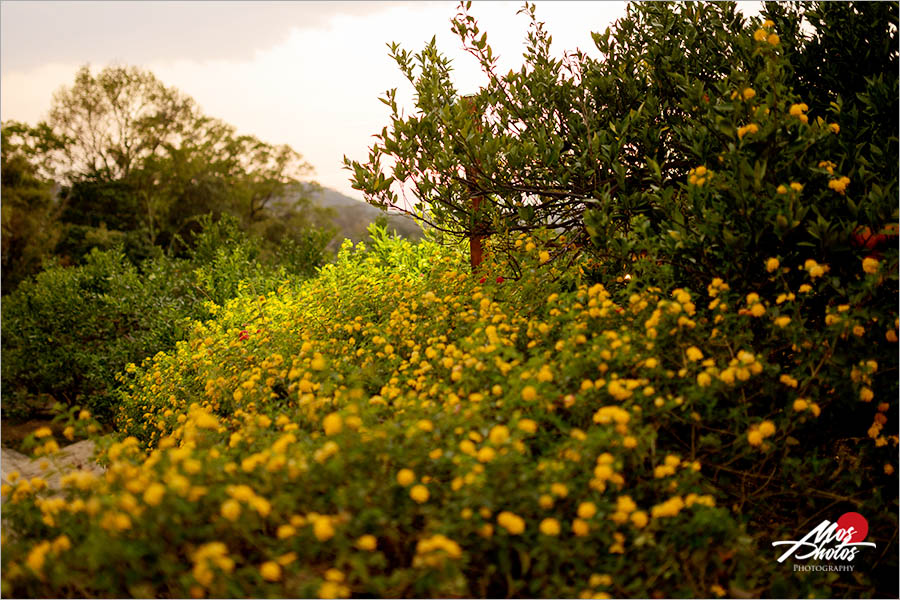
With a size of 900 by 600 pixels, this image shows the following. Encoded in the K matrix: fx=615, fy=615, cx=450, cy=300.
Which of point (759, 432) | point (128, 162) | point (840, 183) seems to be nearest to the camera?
point (759, 432)

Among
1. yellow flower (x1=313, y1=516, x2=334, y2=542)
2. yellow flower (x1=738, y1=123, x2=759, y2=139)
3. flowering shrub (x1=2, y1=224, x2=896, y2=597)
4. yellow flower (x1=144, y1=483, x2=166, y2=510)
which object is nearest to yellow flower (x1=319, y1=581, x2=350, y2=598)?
flowering shrub (x1=2, y1=224, x2=896, y2=597)

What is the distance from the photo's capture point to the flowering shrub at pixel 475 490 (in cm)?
176

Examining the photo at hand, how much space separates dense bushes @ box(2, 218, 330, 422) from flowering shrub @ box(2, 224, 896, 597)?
533 centimetres

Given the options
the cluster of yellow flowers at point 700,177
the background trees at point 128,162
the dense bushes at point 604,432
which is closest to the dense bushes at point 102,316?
the dense bushes at point 604,432

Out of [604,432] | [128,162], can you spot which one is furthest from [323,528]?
[128,162]

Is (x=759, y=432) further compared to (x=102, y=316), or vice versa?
(x=102, y=316)

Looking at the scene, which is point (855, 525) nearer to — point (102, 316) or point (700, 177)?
point (700, 177)

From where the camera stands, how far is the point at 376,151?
4215 mm

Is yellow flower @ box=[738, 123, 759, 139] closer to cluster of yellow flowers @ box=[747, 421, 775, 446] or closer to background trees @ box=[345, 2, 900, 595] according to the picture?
background trees @ box=[345, 2, 900, 595]

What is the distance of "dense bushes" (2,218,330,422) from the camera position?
24.8 ft

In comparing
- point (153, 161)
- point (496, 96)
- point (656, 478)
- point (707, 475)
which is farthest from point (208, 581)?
point (153, 161)

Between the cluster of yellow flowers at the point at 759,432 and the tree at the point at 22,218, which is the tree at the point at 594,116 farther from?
the tree at the point at 22,218

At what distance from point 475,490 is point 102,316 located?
25.8ft

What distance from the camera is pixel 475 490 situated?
189 cm
